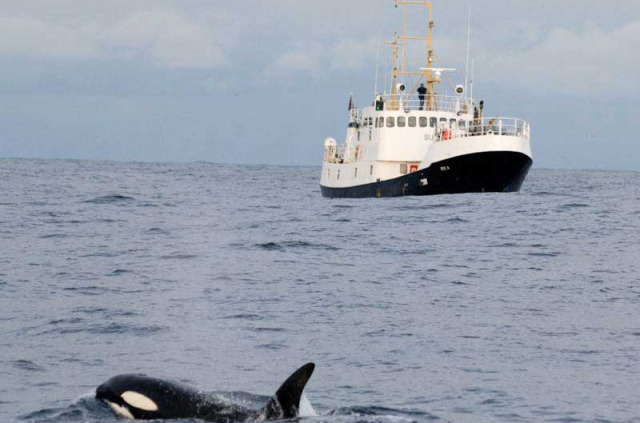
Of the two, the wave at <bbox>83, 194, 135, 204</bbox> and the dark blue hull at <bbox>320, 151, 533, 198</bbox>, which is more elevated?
the dark blue hull at <bbox>320, 151, 533, 198</bbox>

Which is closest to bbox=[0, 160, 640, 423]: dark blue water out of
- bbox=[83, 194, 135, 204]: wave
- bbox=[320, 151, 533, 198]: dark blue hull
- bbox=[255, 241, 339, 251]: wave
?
bbox=[255, 241, 339, 251]: wave

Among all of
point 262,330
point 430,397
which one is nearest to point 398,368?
point 430,397

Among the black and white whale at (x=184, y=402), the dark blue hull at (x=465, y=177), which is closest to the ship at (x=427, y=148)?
the dark blue hull at (x=465, y=177)

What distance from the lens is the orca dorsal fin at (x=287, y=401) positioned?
10133 millimetres

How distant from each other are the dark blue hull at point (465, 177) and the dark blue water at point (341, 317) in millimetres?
15324

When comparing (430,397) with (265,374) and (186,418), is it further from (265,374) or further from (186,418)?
(186,418)

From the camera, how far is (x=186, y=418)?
10.4 meters

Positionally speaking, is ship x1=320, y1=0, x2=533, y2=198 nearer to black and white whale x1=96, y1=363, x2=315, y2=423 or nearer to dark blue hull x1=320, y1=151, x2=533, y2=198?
dark blue hull x1=320, y1=151, x2=533, y2=198

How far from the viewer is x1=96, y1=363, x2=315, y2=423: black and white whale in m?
10.2

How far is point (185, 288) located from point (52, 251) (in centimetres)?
788

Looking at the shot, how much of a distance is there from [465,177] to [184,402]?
4266 cm

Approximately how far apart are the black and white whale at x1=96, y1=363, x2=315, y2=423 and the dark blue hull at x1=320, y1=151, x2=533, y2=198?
4087 centimetres

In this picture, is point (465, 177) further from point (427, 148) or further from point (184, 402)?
point (184, 402)

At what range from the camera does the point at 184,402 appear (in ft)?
34.6
